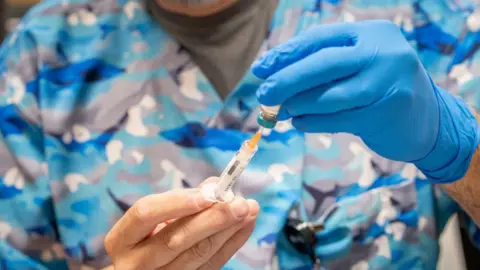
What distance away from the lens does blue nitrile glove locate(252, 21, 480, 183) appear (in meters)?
0.63

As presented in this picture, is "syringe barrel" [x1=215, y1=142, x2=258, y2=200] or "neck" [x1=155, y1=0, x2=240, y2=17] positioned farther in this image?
"neck" [x1=155, y1=0, x2=240, y2=17]

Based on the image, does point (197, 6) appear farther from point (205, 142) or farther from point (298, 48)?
point (298, 48)

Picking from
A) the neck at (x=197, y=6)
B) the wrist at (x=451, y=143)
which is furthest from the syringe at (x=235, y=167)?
the neck at (x=197, y=6)

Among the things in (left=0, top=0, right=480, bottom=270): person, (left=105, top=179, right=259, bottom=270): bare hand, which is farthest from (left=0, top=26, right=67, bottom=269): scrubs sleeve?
(left=105, top=179, right=259, bottom=270): bare hand

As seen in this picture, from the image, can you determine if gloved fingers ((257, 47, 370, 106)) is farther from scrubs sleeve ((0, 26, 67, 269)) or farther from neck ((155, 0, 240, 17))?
scrubs sleeve ((0, 26, 67, 269))

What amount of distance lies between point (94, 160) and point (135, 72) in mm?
161

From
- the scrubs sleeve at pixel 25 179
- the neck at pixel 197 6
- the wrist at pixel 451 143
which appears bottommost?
the scrubs sleeve at pixel 25 179

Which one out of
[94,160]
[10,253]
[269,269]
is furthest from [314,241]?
[10,253]

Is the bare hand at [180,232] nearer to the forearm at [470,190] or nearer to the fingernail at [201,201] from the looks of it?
the fingernail at [201,201]

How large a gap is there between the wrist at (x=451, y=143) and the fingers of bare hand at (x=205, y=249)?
25 cm

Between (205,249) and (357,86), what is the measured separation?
0.27 metres

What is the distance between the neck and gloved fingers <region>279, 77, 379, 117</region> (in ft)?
1.10

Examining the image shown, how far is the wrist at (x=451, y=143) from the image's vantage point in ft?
2.41

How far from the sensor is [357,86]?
64 centimetres
